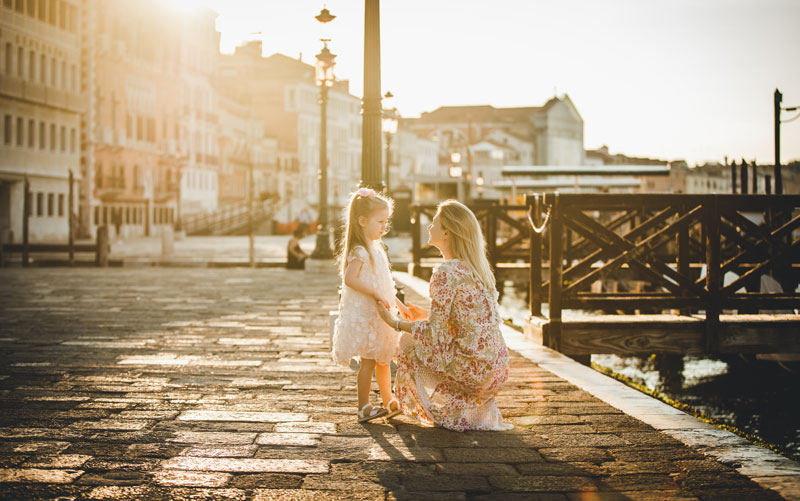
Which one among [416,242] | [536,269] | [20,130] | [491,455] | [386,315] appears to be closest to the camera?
[491,455]

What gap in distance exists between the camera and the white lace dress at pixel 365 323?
6.05 metres

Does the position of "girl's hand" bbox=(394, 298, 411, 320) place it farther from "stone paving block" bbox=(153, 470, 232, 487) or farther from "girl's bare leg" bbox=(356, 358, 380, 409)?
"stone paving block" bbox=(153, 470, 232, 487)

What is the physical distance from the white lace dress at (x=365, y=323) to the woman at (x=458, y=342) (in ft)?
0.87

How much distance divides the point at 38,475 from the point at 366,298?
228 centimetres

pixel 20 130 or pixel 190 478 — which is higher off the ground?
pixel 20 130

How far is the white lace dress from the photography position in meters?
6.05

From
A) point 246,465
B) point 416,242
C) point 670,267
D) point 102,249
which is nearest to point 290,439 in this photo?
point 246,465

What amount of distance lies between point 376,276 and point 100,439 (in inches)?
75.3

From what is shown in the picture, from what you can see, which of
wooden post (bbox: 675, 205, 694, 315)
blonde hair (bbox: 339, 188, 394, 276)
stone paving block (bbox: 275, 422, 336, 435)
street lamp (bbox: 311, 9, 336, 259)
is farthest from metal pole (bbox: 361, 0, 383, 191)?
street lamp (bbox: 311, 9, 336, 259)

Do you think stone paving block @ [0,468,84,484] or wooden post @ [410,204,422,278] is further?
wooden post @ [410,204,422,278]

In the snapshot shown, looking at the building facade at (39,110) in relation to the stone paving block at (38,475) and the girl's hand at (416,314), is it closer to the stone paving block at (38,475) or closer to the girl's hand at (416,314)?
the girl's hand at (416,314)

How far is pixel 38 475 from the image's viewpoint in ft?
15.1

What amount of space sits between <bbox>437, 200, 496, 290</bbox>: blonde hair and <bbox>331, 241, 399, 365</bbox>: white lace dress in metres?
0.58

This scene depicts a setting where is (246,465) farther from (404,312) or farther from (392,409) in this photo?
(404,312)
